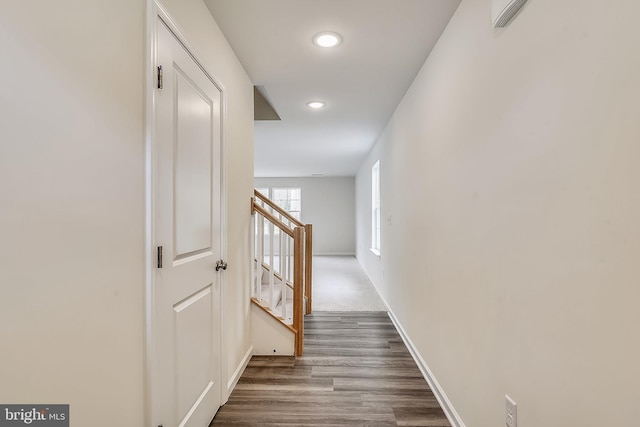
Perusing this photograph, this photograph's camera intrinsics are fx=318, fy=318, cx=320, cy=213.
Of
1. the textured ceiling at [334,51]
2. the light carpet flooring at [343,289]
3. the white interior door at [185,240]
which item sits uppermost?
the textured ceiling at [334,51]

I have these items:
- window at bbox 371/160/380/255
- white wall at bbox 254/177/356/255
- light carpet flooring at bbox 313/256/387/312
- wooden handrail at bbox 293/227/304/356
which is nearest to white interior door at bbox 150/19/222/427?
wooden handrail at bbox 293/227/304/356

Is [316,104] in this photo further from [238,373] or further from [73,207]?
[73,207]

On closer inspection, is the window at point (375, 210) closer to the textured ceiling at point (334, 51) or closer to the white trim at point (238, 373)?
the textured ceiling at point (334, 51)

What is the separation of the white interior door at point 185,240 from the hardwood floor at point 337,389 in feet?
1.02

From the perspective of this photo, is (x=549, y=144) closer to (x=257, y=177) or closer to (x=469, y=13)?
(x=469, y=13)

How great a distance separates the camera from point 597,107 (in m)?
0.86

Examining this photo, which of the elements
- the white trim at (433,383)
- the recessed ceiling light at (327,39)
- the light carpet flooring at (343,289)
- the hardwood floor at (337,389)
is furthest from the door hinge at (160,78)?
the light carpet flooring at (343,289)

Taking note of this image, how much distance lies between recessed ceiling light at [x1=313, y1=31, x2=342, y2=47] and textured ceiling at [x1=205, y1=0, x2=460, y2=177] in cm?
4

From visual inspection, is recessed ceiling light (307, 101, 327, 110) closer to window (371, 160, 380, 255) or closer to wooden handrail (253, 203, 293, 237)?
wooden handrail (253, 203, 293, 237)

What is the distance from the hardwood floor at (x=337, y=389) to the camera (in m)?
1.92

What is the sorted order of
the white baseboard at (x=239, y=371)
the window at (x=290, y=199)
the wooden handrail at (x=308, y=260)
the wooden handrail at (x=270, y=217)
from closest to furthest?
1. the white baseboard at (x=239, y=371)
2. the wooden handrail at (x=270, y=217)
3. the wooden handrail at (x=308, y=260)
4. the window at (x=290, y=199)

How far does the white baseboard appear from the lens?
2.18 meters

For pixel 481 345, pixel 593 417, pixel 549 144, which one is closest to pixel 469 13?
pixel 549 144

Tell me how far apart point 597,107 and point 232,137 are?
2004 millimetres
